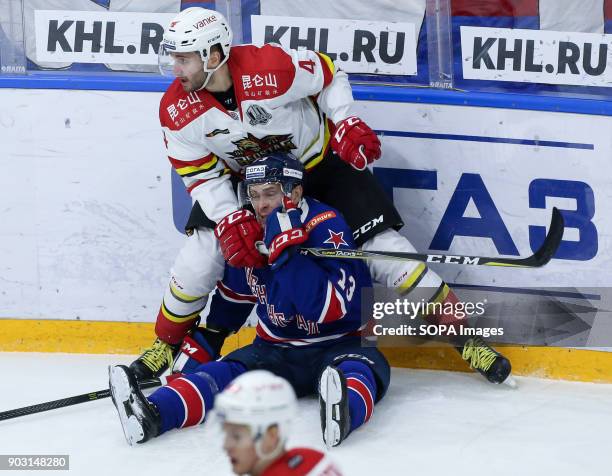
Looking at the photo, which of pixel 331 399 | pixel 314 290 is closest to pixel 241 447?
pixel 331 399

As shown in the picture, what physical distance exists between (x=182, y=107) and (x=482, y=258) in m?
1.16

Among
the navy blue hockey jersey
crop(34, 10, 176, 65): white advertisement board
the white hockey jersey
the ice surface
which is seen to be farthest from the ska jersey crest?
the ice surface

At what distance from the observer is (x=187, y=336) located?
4.08m

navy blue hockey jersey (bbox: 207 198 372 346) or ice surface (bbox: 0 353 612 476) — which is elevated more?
navy blue hockey jersey (bbox: 207 198 372 346)

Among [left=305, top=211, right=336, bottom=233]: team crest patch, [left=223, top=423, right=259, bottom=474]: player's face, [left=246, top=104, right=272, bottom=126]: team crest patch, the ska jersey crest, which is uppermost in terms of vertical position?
[left=246, top=104, right=272, bottom=126]: team crest patch

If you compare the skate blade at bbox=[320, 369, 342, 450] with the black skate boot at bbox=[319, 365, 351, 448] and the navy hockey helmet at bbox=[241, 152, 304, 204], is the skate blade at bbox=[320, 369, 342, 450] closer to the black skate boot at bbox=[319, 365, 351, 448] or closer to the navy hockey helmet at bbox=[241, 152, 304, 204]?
the black skate boot at bbox=[319, 365, 351, 448]

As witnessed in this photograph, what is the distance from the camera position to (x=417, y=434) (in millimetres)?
3436

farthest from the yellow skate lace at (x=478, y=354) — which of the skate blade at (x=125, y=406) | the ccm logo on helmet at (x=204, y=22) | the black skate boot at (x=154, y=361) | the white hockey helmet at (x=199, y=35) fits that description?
the ccm logo on helmet at (x=204, y=22)

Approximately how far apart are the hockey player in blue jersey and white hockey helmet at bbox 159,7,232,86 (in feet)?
1.37

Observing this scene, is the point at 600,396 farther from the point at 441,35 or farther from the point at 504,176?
the point at 441,35

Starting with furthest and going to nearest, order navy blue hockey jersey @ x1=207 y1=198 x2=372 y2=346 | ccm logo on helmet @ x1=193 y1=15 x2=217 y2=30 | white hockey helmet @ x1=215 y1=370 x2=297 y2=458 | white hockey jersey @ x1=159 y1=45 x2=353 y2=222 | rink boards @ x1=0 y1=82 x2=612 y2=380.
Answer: rink boards @ x1=0 y1=82 x2=612 y2=380
white hockey jersey @ x1=159 y1=45 x2=353 y2=222
ccm logo on helmet @ x1=193 y1=15 x2=217 y2=30
navy blue hockey jersey @ x1=207 y1=198 x2=372 y2=346
white hockey helmet @ x1=215 y1=370 x2=297 y2=458

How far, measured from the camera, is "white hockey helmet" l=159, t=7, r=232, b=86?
3596 millimetres

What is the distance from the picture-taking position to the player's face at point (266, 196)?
11.8 ft

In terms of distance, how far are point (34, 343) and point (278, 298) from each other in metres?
1.37
